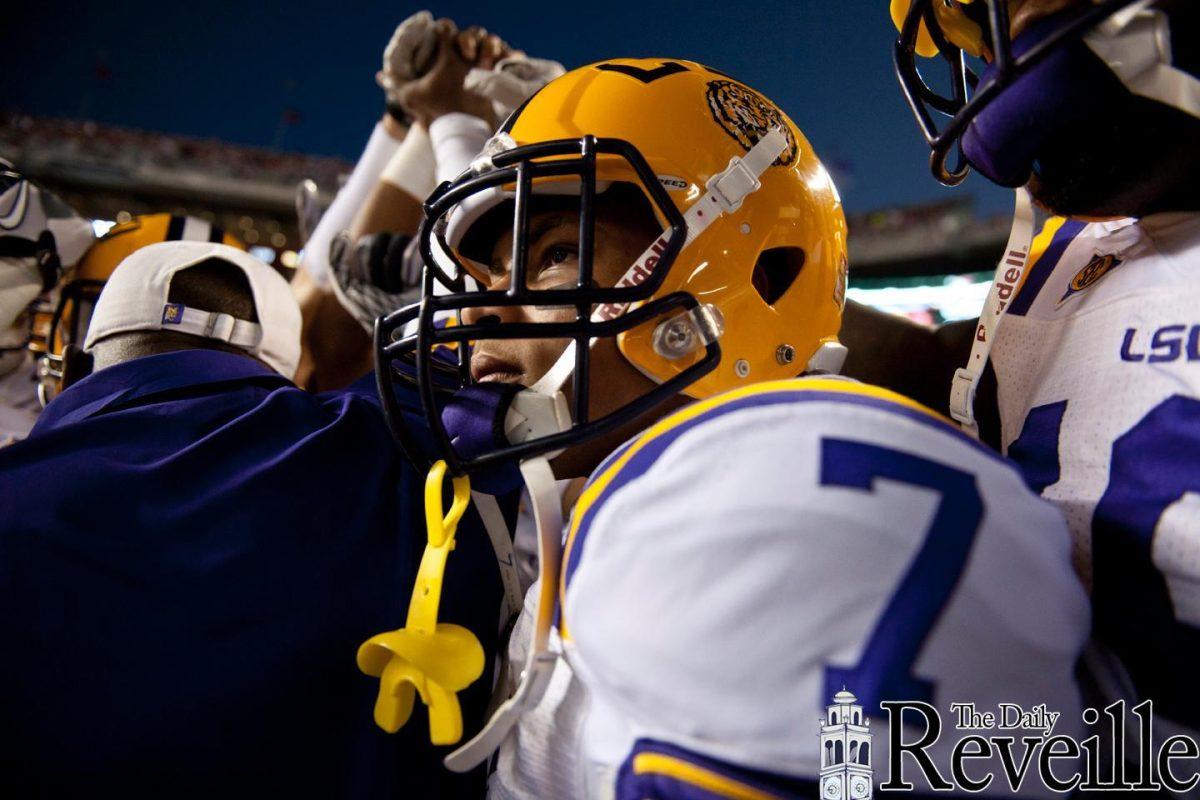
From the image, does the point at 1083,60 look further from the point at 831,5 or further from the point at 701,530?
the point at 831,5

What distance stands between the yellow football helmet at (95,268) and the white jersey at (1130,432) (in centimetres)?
211

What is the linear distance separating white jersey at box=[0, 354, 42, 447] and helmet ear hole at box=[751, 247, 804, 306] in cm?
267

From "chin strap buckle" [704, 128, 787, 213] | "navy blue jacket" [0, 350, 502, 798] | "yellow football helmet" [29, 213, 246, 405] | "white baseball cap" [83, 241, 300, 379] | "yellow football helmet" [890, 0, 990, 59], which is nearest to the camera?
"navy blue jacket" [0, 350, 502, 798]

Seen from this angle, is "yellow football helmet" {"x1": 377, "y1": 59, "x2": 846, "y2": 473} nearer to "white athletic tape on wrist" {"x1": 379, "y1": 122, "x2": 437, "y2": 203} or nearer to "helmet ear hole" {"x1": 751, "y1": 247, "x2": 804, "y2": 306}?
"helmet ear hole" {"x1": 751, "y1": 247, "x2": 804, "y2": 306}

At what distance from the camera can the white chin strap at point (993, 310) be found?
2.95 ft

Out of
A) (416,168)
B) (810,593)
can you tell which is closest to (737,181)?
(810,593)

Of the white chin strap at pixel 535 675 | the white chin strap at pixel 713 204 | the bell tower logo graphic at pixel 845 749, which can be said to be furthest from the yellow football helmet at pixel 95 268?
the bell tower logo graphic at pixel 845 749

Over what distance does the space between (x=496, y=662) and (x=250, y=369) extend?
0.69 m

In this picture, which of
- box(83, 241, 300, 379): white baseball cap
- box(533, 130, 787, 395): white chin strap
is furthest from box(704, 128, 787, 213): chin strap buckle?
box(83, 241, 300, 379): white baseball cap

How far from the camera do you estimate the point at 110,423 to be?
104 centimetres

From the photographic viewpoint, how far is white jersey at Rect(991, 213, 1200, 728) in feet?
1.97

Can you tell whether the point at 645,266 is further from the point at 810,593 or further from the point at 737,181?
the point at 810,593

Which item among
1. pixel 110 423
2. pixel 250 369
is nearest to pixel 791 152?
pixel 250 369

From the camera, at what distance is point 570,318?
1.06 meters
